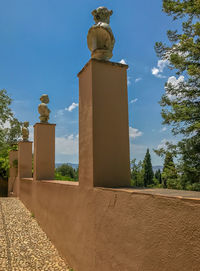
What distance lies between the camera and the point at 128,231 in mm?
1940

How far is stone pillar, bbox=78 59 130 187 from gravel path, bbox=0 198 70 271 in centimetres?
167

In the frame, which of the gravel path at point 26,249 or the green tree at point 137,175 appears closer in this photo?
the gravel path at point 26,249

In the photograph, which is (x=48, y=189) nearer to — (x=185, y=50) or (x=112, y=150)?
(x=112, y=150)

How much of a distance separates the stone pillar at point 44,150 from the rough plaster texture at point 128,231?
11.4 feet

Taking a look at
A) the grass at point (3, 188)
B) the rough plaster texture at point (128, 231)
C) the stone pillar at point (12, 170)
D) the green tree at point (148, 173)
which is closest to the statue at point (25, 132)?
the stone pillar at point (12, 170)

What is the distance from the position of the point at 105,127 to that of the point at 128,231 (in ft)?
4.21

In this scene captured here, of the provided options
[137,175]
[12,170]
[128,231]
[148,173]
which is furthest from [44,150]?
[148,173]

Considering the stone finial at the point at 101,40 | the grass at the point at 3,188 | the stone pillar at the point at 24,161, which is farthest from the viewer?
the grass at the point at 3,188

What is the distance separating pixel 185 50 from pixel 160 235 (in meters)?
8.33

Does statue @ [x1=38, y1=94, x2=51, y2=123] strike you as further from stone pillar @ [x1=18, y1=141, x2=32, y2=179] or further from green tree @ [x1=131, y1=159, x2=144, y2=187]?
green tree @ [x1=131, y1=159, x2=144, y2=187]

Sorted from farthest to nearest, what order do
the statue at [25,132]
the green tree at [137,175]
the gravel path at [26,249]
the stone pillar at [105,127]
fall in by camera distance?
the green tree at [137,175], the statue at [25,132], the gravel path at [26,249], the stone pillar at [105,127]

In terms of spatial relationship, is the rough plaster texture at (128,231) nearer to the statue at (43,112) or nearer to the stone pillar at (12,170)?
the statue at (43,112)

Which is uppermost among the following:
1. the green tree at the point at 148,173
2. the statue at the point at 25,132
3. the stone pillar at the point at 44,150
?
the statue at the point at 25,132

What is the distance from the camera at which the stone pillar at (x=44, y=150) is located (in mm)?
7059
